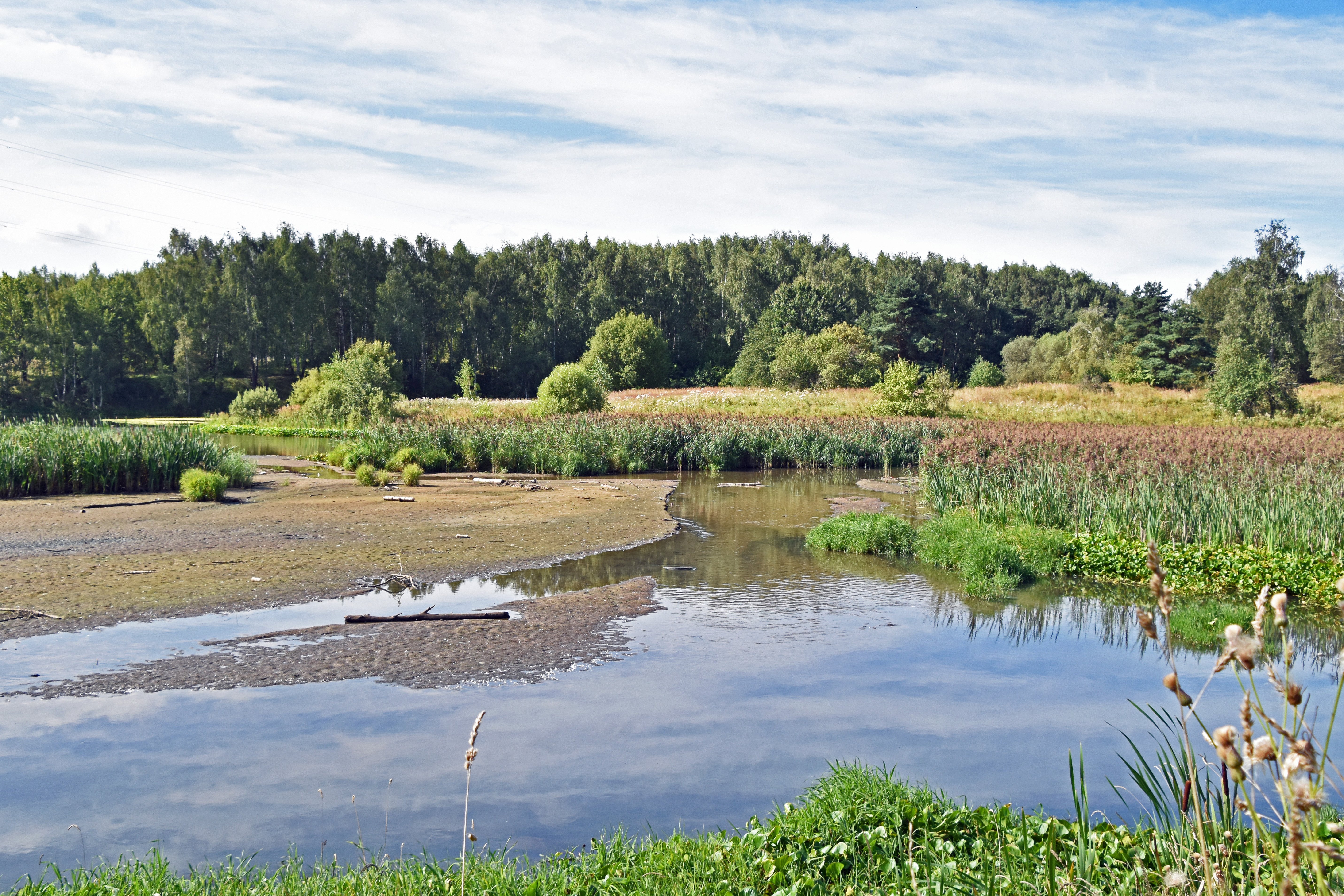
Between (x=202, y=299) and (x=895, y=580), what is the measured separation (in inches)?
2424

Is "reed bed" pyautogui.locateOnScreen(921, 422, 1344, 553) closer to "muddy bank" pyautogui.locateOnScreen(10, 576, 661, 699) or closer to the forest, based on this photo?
"muddy bank" pyautogui.locateOnScreen(10, 576, 661, 699)

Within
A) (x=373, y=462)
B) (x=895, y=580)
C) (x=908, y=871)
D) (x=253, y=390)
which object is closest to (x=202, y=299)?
(x=253, y=390)

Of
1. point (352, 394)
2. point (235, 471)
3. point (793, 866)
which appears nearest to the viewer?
point (793, 866)

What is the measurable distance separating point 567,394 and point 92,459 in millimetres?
18867

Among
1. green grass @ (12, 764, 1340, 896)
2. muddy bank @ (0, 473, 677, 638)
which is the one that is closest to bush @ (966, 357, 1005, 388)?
muddy bank @ (0, 473, 677, 638)

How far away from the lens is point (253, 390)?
4956 cm

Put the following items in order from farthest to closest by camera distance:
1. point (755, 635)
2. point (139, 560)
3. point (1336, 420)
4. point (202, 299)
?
point (202, 299)
point (1336, 420)
point (139, 560)
point (755, 635)

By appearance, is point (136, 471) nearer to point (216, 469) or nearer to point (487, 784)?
point (216, 469)

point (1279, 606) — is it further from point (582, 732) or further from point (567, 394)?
point (567, 394)

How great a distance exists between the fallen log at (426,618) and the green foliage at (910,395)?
1205 inches

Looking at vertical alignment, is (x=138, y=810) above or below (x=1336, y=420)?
below

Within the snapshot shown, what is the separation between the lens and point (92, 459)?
19281 millimetres

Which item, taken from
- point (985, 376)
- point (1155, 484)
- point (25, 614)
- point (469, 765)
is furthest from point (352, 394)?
point (469, 765)

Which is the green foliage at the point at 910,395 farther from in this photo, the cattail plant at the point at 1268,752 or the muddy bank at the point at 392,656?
the cattail plant at the point at 1268,752
